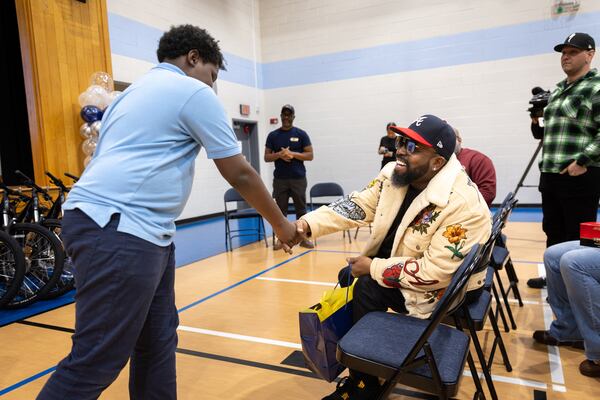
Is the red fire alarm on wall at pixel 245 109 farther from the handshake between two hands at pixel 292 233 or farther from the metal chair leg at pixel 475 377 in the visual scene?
the metal chair leg at pixel 475 377

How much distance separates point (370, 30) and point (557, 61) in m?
3.45

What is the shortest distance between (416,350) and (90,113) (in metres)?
5.02

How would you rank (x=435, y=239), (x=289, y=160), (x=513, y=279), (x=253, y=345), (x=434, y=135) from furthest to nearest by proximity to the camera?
(x=289, y=160), (x=513, y=279), (x=253, y=345), (x=434, y=135), (x=435, y=239)

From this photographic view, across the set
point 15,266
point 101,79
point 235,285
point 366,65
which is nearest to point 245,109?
point 366,65

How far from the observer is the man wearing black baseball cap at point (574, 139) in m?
2.72

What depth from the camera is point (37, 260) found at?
12.2 feet

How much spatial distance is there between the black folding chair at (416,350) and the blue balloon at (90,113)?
469 cm

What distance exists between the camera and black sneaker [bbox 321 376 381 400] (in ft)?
5.74

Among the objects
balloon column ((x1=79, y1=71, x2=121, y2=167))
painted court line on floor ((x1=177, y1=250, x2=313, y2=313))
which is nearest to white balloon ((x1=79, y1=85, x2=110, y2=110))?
balloon column ((x1=79, y1=71, x2=121, y2=167))

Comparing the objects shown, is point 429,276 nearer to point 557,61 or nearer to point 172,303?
point 172,303

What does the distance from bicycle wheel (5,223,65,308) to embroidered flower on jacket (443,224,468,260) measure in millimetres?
3134

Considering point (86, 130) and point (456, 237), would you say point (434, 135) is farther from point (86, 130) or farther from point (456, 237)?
point (86, 130)

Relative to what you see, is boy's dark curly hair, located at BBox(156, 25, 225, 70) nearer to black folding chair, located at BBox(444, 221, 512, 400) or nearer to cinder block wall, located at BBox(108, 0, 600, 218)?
black folding chair, located at BBox(444, 221, 512, 400)

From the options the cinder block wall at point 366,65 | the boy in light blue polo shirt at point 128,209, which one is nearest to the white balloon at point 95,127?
the cinder block wall at point 366,65
